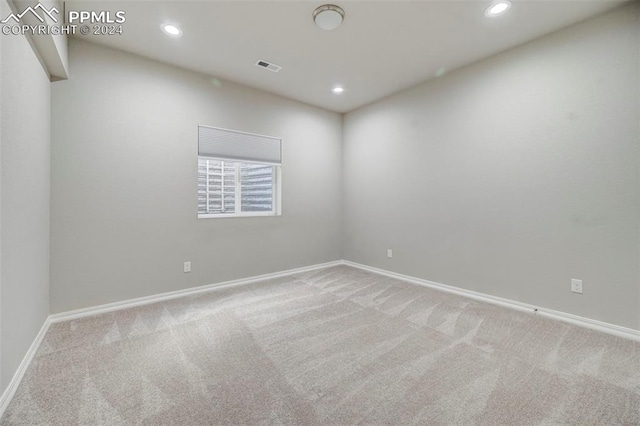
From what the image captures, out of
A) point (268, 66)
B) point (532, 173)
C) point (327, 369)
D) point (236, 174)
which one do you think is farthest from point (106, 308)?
point (532, 173)

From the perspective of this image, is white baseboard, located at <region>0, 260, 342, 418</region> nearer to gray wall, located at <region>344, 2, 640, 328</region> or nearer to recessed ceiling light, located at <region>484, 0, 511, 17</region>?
gray wall, located at <region>344, 2, 640, 328</region>

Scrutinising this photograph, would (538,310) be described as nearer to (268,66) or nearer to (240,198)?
(240,198)

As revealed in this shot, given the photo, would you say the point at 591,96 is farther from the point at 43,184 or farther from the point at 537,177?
the point at 43,184

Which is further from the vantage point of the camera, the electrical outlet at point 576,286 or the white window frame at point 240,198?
the white window frame at point 240,198

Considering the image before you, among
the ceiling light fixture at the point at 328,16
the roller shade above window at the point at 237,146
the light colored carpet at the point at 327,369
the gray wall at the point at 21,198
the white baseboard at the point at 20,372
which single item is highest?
the ceiling light fixture at the point at 328,16

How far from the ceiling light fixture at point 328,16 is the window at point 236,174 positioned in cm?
179

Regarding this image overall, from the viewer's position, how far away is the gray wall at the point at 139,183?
2.56 meters

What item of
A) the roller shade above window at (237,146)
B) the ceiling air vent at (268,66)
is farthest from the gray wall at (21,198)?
the ceiling air vent at (268,66)

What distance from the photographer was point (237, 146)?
364 cm

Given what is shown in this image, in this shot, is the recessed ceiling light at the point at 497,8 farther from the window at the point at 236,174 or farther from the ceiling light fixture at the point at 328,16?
the window at the point at 236,174

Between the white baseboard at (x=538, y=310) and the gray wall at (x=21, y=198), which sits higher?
the gray wall at (x=21, y=198)

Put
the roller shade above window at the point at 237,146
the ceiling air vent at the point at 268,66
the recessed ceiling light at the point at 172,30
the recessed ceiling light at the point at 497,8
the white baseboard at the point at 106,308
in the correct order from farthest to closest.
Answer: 1. the roller shade above window at the point at 237,146
2. the ceiling air vent at the point at 268,66
3. the recessed ceiling light at the point at 172,30
4. the recessed ceiling light at the point at 497,8
5. the white baseboard at the point at 106,308

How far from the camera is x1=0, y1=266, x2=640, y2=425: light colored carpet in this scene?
1.44m

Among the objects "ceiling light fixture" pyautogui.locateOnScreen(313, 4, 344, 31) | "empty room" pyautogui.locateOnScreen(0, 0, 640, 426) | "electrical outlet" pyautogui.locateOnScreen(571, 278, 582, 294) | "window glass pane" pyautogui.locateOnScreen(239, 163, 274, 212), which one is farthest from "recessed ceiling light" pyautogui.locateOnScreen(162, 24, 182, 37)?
"electrical outlet" pyautogui.locateOnScreen(571, 278, 582, 294)
